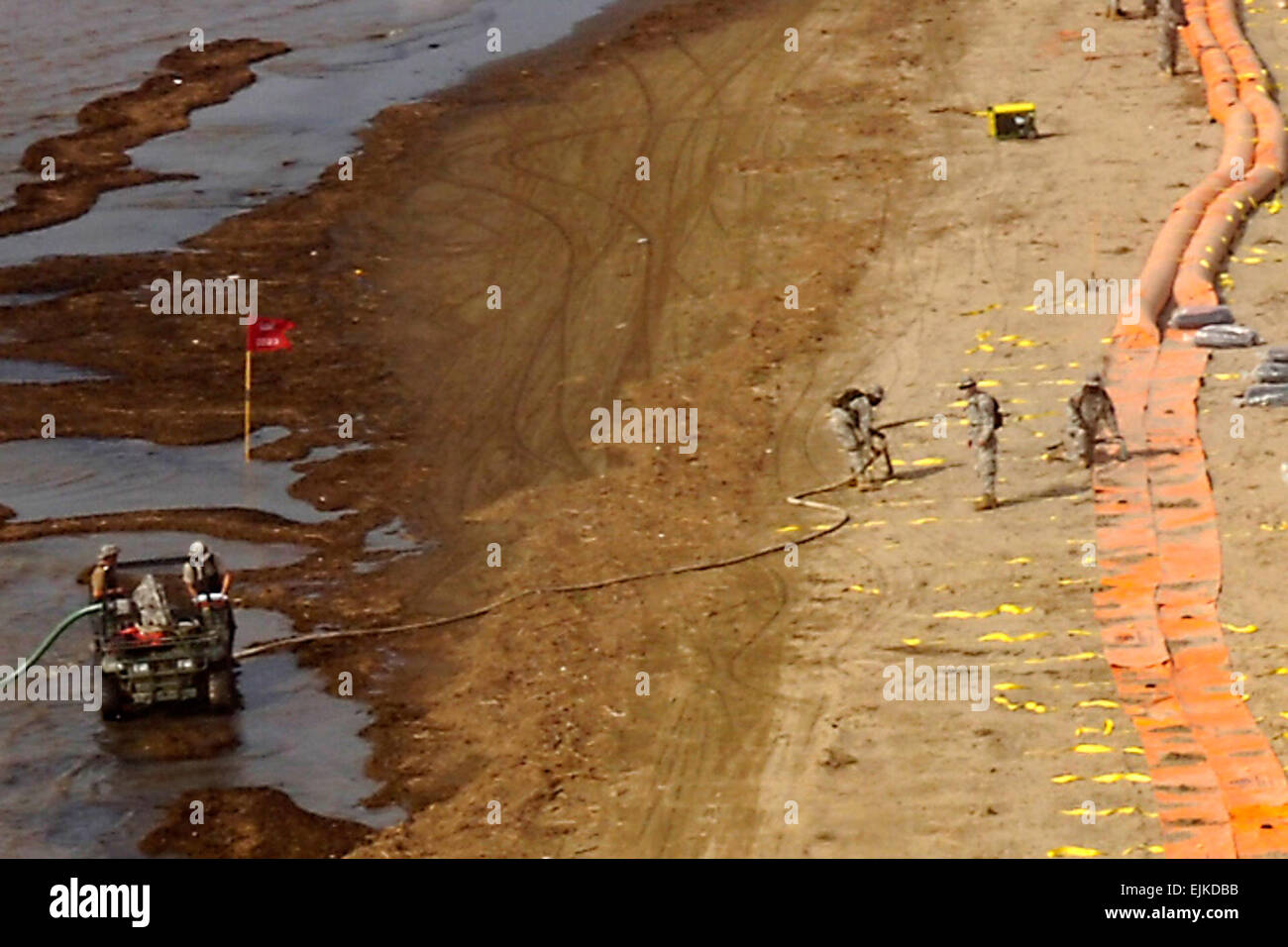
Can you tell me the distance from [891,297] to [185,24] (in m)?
26.5

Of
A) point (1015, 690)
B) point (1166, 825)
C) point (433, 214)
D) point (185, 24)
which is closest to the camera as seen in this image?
point (1166, 825)

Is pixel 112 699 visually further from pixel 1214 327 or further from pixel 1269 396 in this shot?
pixel 1214 327

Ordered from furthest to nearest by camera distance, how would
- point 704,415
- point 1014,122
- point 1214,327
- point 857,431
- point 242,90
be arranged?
point 242,90, point 1014,122, point 704,415, point 1214,327, point 857,431

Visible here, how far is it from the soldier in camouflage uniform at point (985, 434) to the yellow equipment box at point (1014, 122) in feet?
54.2

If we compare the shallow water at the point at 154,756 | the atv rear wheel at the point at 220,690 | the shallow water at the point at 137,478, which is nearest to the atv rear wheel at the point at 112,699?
the shallow water at the point at 154,756

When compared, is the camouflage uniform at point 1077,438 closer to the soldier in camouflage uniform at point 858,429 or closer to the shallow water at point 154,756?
the soldier in camouflage uniform at point 858,429

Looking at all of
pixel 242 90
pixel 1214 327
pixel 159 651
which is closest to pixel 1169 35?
pixel 1214 327

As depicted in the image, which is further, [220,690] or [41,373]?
[41,373]

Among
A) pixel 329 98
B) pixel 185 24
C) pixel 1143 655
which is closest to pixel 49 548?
pixel 1143 655

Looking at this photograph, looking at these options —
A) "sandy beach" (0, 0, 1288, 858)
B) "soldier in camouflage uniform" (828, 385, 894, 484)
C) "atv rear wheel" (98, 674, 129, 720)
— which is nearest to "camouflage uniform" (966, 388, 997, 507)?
"sandy beach" (0, 0, 1288, 858)

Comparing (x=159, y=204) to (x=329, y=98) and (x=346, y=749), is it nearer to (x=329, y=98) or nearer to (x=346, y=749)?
(x=329, y=98)

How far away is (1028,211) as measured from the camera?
46031 mm

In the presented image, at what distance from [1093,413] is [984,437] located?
63.3 inches

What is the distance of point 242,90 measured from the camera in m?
58.5
